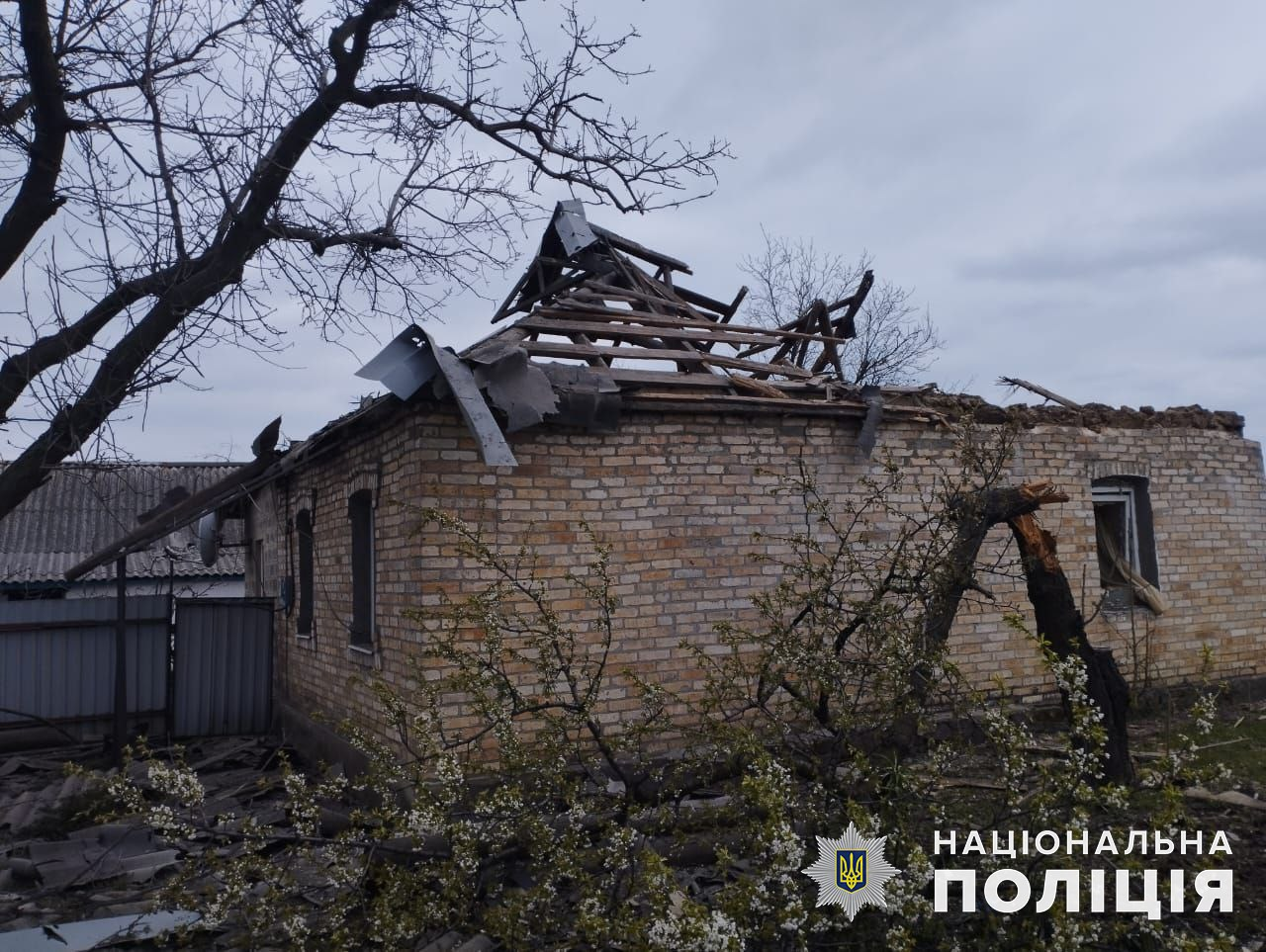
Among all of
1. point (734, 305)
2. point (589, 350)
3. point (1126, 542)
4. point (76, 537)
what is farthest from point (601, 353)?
point (76, 537)

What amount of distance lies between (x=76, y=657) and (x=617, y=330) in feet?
22.6

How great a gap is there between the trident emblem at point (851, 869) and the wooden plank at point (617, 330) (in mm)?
5009

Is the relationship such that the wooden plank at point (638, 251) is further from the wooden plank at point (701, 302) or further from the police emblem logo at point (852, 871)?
the police emblem logo at point (852, 871)

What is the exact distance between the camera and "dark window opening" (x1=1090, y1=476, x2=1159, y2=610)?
31.8 ft

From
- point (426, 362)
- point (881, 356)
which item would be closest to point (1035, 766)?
point (426, 362)

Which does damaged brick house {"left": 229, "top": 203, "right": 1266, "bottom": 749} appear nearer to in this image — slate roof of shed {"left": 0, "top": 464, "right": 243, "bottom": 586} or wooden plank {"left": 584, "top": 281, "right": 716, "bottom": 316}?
wooden plank {"left": 584, "top": 281, "right": 716, "bottom": 316}

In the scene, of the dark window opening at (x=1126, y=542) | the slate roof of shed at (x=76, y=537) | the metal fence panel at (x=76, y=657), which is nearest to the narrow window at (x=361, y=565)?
the metal fence panel at (x=76, y=657)

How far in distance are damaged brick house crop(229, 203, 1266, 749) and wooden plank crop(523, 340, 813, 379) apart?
2cm

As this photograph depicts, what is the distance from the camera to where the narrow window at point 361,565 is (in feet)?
27.1

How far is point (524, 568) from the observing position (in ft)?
22.1

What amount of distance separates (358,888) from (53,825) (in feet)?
14.6

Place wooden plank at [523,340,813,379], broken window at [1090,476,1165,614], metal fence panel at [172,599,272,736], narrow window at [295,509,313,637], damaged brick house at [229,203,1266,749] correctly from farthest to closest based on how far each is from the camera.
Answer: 1. metal fence panel at [172,599,272,736]
2. narrow window at [295,509,313,637]
3. broken window at [1090,476,1165,614]
4. wooden plank at [523,340,813,379]
5. damaged brick house at [229,203,1266,749]

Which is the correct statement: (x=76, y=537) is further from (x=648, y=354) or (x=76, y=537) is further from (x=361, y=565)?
(x=648, y=354)

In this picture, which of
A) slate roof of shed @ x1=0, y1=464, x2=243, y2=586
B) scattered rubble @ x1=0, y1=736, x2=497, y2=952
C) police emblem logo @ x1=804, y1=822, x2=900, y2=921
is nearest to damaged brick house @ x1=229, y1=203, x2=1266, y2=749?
scattered rubble @ x1=0, y1=736, x2=497, y2=952
